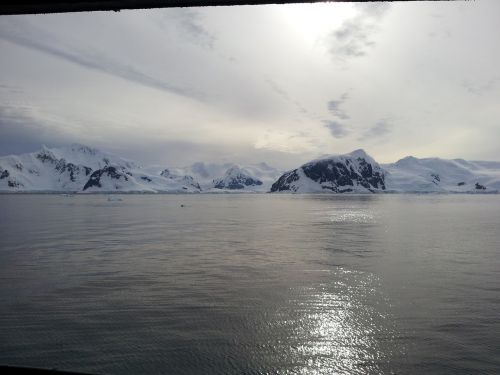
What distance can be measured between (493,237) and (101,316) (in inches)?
1392

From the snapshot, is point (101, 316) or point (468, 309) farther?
point (468, 309)

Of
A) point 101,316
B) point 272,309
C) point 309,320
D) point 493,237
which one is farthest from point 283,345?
point 493,237

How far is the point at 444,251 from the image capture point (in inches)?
1069

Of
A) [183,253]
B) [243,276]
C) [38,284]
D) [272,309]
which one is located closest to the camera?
[272,309]

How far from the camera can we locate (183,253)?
25703 mm

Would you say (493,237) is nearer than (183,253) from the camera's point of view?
No

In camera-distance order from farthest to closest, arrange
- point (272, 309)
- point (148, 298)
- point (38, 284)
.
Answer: point (38, 284) < point (148, 298) < point (272, 309)

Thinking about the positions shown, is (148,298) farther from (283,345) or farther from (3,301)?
(283,345)

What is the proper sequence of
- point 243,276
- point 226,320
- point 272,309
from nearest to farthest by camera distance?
point 226,320 < point 272,309 < point 243,276

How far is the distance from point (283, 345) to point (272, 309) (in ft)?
10.4

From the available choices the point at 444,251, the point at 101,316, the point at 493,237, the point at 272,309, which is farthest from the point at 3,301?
the point at 493,237

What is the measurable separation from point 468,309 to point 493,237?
25.9m

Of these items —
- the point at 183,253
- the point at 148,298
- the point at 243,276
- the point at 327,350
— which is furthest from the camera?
the point at 183,253

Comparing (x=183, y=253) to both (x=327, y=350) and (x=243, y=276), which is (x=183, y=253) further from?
(x=327, y=350)
